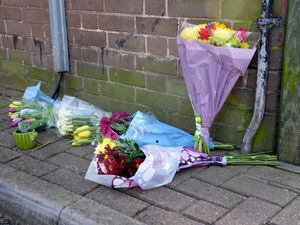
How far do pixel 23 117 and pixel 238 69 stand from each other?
2.07 meters

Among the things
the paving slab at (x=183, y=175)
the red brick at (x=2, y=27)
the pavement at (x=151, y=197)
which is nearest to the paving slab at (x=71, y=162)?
the pavement at (x=151, y=197)

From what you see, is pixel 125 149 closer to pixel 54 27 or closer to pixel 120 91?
pixel 120 91

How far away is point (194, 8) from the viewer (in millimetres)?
3650

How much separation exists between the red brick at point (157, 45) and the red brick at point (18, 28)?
1.69m

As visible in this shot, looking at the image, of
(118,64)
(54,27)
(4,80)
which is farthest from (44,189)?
(4,80)

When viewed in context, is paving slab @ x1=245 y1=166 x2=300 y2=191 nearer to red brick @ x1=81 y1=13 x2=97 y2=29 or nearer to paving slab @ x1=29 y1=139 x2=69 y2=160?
paving slab @ x1=29 y1=139 x2=69 y2=160

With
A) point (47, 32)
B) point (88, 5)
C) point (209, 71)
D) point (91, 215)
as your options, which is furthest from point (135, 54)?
point (91, 215)

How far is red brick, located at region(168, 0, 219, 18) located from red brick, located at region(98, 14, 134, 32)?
17.9 inches

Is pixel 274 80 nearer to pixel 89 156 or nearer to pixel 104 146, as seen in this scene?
pixel 104 146

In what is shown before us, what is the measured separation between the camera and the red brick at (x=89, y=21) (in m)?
4.37

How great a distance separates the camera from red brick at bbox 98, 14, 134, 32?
13.5 feet

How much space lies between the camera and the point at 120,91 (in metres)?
4.41

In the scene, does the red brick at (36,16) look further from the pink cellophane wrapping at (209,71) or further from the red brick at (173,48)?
the pink cellophane wrapping at (209,71)

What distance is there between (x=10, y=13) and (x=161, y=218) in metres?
3.35
